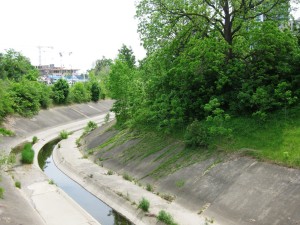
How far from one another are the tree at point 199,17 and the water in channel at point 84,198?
492 inches

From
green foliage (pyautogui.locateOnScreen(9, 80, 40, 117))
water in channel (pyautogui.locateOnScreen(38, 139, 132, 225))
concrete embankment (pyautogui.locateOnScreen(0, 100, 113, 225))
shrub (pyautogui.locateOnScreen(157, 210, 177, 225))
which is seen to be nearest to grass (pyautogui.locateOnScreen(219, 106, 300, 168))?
shrub (pyautogui.locateOnScreen(157, 210, 177, 225))

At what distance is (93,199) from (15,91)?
3103 centimetres

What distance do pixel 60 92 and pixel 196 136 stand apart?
41.1 meters

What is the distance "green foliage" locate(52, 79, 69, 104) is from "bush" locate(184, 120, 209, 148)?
A: 39537 mm

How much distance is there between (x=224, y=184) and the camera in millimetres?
16594

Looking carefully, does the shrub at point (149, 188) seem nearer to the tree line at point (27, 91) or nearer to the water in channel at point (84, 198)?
the water in channel at point (84, 198)

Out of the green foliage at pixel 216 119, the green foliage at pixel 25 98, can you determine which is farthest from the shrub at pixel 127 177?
the green foliage at pixel 25 98

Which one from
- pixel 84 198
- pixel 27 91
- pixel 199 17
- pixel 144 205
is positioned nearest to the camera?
pixel 144 205

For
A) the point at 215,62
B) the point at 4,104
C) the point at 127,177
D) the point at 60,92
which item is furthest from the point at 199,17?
the point at 60,92

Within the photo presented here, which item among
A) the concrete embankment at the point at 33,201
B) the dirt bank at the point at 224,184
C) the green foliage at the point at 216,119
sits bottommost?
the concrete embankment at the point at 33,201

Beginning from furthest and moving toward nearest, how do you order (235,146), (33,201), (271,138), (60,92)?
(60,92) → (33,201) → (235,146) → (271,138)

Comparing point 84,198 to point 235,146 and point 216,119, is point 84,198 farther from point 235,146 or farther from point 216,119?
point 235,146

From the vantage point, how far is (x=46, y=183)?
22531 mm

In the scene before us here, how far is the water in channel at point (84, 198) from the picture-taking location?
1734 centimetres
